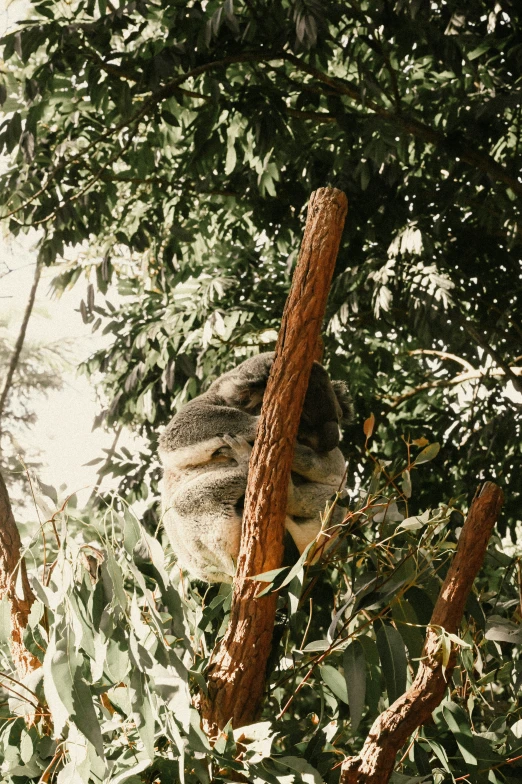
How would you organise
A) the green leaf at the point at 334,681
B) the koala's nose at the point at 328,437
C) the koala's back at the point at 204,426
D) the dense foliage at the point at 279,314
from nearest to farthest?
the dense foliage at the point at 279,314 < the green leaf at the point at 334,681 < the koala's back at the point at 204,426 < the koala's nose at the point at 328,437

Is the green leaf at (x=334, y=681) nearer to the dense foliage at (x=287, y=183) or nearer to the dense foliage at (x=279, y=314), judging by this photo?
the dense foliage at (x=279, y=314)

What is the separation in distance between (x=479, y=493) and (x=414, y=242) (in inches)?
74.5

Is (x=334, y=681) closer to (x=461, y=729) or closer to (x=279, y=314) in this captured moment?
(x=461, y=729)

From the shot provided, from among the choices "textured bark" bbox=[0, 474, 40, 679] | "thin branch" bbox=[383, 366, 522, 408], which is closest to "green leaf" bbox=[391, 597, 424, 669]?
"textured bark" bbox=[0, 474, 40, 679]

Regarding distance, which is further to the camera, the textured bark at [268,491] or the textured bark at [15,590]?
the textured bark at [15,590]

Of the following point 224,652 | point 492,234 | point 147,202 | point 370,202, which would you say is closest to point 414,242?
point 370,202

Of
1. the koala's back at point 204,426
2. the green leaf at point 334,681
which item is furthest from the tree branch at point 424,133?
the green leaf at point 334,681

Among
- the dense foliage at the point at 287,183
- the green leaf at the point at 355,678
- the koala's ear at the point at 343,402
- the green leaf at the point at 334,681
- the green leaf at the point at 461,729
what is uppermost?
the dense foliage at the point at 287,183

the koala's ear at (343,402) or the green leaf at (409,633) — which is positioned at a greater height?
the koala's ear at (343,402)

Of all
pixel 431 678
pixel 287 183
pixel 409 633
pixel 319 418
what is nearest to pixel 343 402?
Result: pixel 319 418

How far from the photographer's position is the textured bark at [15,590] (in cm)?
203

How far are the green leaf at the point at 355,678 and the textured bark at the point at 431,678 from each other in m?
0.08

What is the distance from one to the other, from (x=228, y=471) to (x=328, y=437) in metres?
0.29

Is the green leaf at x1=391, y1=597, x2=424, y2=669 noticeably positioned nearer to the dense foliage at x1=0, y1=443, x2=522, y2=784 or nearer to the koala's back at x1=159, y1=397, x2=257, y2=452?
the dense foliage at x1=0, y1=443, x2=522, y2=784
